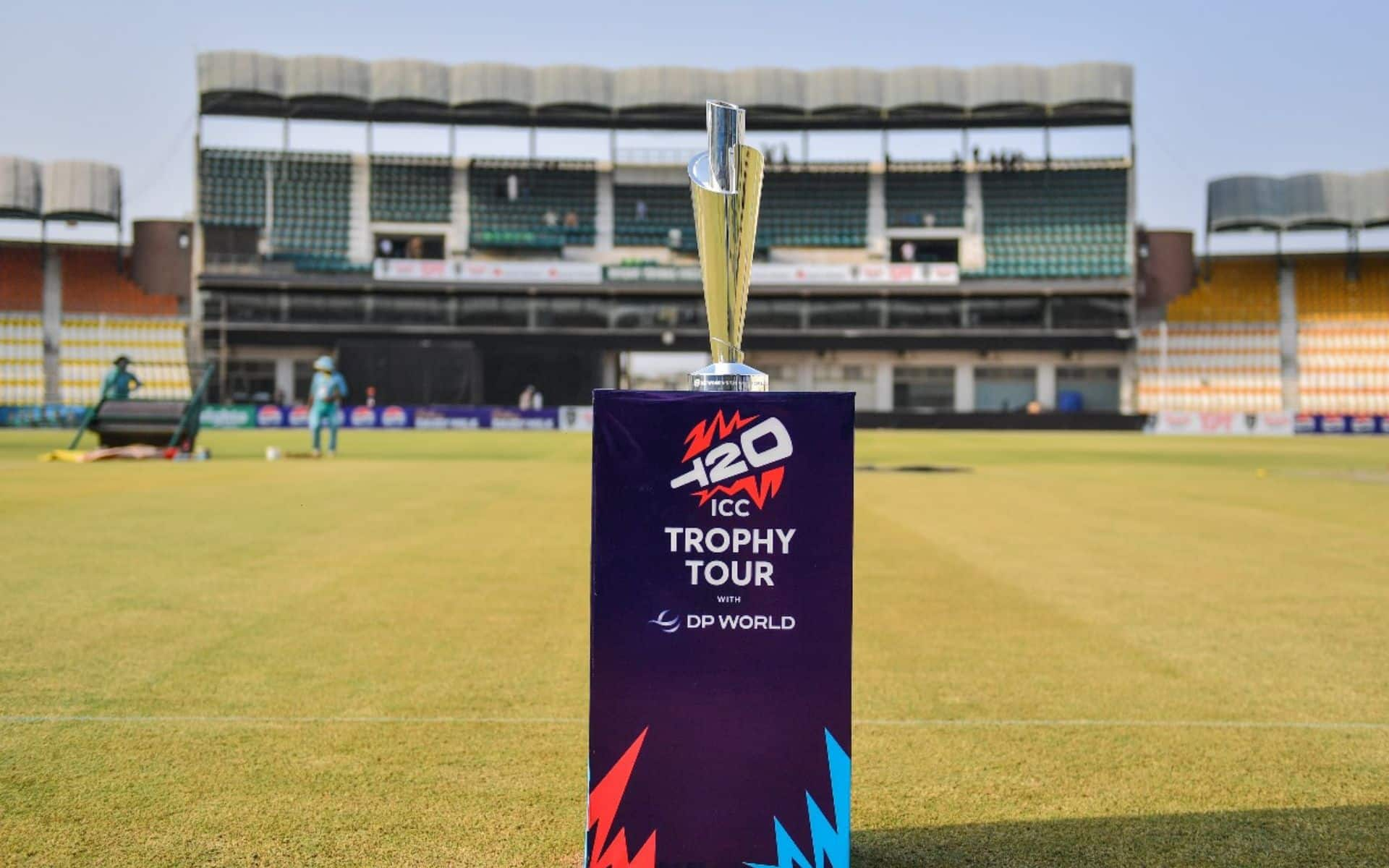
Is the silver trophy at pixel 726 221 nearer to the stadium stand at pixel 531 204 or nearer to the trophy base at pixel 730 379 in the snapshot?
the trophy base at pixel 730 379

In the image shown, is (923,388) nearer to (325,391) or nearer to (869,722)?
(325,391)

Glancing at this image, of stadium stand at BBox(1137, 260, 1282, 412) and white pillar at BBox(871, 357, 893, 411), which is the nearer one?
stadium stand at BBox(1137, 260, 1282, 412)

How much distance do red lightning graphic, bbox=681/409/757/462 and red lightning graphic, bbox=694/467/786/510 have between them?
11cm

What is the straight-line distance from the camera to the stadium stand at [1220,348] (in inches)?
2135

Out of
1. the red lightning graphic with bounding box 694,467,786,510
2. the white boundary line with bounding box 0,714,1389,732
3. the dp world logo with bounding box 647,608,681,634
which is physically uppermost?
the red lightning graphic with bounding box 694,467,786,510

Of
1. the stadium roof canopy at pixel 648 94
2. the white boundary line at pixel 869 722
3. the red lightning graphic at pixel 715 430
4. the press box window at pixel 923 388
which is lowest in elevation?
the white boundary line at pixel 869 722

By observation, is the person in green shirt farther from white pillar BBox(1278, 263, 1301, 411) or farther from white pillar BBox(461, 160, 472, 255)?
white pillar BBox(1278, 263, 1301, 411)

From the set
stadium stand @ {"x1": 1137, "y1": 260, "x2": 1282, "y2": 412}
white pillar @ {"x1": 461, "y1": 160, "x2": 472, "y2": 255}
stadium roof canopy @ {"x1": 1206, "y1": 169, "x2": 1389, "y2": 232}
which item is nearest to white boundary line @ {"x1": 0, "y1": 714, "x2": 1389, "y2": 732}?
stadium stand @ {"x1": 1137, "y1": 260, "x2": 1282, "y2": 412}

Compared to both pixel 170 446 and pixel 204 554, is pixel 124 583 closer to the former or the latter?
pixel 204 554

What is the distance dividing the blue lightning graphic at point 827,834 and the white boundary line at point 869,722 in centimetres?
195

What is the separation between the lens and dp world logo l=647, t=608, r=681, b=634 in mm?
3055

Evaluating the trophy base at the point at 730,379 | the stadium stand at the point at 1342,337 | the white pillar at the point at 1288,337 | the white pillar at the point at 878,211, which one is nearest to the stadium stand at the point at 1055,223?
the white pillar at the point at 878,211

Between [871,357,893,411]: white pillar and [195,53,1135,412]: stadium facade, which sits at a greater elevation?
[195,53,1135,412]: stadium facade

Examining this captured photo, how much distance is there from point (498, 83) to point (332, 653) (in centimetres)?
5404
